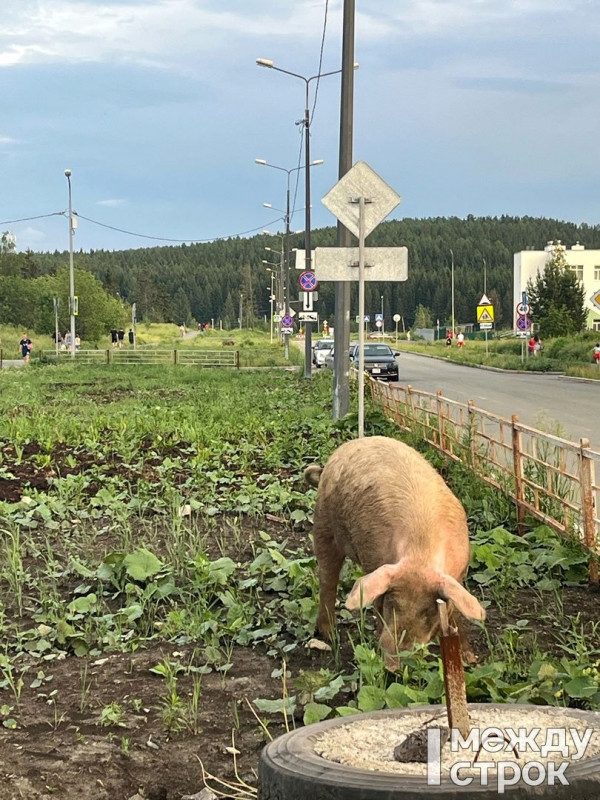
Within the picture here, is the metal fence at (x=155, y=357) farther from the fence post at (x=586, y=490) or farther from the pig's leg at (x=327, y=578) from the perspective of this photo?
the pig's leg at (x=327, y=578)

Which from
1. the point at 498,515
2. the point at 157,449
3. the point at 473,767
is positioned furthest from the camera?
the point at 157,449

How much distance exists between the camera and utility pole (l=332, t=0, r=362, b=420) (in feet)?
58.9

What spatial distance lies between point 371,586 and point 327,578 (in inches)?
79.1

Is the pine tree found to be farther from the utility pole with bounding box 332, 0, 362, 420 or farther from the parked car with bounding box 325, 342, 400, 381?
the utility pole with bounding box 332, 0, 362, 420

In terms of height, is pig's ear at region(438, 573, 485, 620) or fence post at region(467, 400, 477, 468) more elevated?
pig's ear at region(438, 573, 485, 620)

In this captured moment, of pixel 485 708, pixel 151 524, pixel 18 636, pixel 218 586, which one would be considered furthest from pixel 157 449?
pixel 485 708

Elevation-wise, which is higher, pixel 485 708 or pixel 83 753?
pixel 485 708

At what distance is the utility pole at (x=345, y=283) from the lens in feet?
58.9

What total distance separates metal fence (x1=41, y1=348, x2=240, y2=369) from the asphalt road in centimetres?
1255

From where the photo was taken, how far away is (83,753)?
452cm

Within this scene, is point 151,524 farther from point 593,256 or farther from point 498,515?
point 593,256

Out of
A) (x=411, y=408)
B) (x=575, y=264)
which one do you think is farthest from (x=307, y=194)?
(x=575, y=264)

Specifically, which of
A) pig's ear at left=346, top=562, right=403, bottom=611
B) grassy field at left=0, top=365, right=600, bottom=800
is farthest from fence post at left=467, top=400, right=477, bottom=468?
pig's ear at left=346, top=562, right=403, bottom=611

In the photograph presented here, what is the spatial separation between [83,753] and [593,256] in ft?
388
